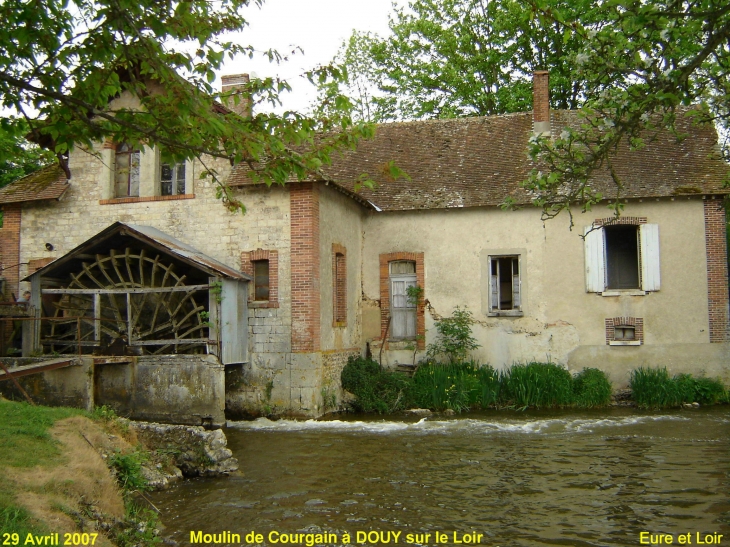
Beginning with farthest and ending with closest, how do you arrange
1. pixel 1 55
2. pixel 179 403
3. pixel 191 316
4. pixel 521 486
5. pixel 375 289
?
pixel 375 289, pixel 191 316, pixel 179 403, pixel 521 486, pixel 1 55

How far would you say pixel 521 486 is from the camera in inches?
332

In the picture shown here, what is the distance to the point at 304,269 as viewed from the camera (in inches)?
563

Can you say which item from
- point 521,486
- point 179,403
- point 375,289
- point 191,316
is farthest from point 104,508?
point 375,289

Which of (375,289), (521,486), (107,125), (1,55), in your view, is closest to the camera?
(1,55)

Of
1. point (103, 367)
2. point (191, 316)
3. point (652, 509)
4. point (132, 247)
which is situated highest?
point (132, 247)

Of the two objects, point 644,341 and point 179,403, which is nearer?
point 179,403

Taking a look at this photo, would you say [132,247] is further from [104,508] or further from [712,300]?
[712,300]

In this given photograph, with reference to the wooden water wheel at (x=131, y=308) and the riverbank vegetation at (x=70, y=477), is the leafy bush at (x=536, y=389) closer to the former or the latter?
the wooden water wheel at (x=131, y=308)

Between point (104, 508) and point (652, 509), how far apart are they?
5320 mm

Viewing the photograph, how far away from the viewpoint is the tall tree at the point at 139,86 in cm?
561

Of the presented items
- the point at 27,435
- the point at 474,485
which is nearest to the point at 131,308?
the point at 27,435

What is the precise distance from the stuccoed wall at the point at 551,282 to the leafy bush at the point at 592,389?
20.4 inches

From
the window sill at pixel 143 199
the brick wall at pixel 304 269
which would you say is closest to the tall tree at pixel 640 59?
the brick wall at pixel 304 269

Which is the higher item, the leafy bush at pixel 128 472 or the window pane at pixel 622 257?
the window pane at pixel 622 257
